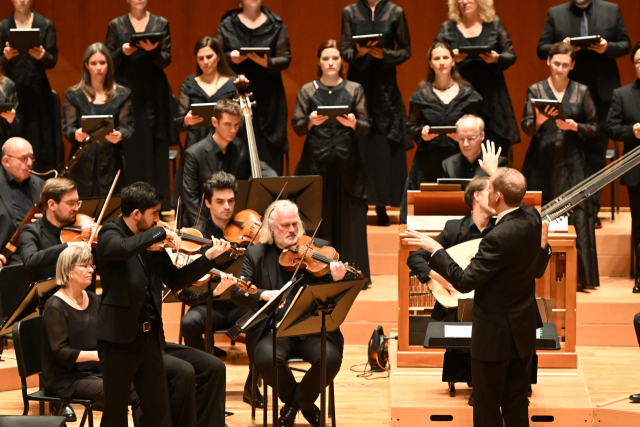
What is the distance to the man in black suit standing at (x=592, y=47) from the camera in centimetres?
589

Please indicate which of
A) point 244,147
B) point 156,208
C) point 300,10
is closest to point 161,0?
point 300,10

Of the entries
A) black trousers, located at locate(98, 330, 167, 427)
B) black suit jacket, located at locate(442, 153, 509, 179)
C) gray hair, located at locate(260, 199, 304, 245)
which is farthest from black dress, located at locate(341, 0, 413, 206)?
black trousers, located at locate(98, 330, 167, 427)

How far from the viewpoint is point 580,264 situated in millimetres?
5609

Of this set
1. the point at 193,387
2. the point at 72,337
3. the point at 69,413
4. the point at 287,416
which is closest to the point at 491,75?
the point at 287,416

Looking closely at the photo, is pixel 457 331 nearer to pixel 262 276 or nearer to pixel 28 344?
pixel 262 276

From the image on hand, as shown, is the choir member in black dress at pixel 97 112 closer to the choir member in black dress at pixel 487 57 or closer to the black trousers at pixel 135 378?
the choir member in black dress at pixel 487 57

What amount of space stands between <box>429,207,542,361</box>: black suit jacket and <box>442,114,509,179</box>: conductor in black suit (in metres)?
1.55

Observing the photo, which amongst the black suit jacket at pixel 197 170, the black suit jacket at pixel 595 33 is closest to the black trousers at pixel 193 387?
the black suit jacket at pixel 197 170

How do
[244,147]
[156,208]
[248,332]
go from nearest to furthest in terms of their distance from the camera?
1. [156,208]
2. [248,332]
3. [244,147]

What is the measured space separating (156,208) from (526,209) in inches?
58.6

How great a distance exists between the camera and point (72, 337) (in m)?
3.96

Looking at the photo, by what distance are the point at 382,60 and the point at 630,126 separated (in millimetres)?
1766

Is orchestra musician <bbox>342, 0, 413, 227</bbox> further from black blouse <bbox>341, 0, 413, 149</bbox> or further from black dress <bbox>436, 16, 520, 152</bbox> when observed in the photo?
black dress <bbox>436, 16, 520, 152</bbox>

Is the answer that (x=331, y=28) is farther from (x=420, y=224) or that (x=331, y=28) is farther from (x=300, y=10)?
(x=420, y=224)
